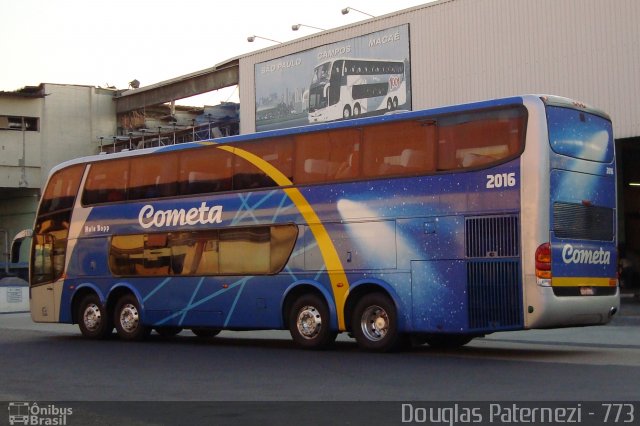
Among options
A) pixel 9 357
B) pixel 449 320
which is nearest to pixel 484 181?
pixel 449 320

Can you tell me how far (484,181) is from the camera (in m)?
15.8

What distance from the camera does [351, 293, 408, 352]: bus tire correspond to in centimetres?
1703

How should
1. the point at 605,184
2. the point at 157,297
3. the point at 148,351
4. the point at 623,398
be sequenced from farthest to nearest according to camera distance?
the point at 157,297, the point at 148,351, the point at 605,184, the point at 623,398

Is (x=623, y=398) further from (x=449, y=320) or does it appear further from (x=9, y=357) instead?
(x=9, y=357)

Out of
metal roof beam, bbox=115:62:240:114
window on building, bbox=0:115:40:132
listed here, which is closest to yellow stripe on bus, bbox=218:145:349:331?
metal roof beam, bbox=115:62:240:114

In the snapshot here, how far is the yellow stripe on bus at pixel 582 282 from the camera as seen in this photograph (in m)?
15.4

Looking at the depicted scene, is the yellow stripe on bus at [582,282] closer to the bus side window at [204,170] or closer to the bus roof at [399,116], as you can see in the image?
the bus roof at [399,116]

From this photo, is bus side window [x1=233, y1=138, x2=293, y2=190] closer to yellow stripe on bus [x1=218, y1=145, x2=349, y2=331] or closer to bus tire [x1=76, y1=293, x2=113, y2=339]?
yellow stripe on bus [x1=218, y1=145, x2=349, y2=331]

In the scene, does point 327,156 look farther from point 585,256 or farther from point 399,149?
point 585,256

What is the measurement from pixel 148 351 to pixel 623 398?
34.0 feet

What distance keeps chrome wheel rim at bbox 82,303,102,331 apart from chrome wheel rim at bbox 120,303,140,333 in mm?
711

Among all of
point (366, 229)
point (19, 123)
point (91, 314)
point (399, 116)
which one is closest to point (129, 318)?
point (91, 314)

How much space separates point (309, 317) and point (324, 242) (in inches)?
52.1

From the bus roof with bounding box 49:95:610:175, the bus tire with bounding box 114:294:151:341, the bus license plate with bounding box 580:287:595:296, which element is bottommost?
the bus tire with bounding box 114:294:151:341
